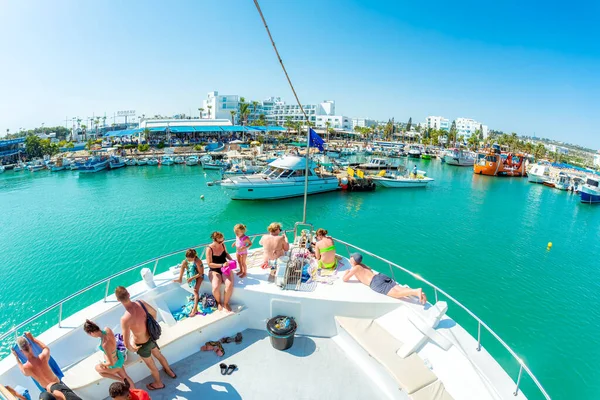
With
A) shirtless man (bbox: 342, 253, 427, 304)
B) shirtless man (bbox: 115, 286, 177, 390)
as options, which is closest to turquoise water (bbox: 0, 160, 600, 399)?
shirtless man (bbox: 342, 253, 427, 304)

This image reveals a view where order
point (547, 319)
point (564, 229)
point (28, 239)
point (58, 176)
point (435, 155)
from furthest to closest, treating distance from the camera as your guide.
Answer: point (435, 155), point (58, 176), point (564, 229), point (28, 239), point (547, 319)

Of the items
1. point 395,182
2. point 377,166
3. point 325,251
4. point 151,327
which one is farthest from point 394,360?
point 377,166

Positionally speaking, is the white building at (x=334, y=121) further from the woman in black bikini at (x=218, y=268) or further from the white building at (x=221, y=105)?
the woman in black bikini at (x=218, y=268)

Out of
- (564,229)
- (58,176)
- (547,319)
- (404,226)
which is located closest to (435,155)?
(564,229)

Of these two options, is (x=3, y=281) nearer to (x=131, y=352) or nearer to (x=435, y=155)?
(x=131, y=352)

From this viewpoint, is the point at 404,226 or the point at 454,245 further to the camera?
the point at 404,226

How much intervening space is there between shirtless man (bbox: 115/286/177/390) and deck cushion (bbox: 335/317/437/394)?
3205 millimetres

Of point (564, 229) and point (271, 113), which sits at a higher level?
point (271, 113)

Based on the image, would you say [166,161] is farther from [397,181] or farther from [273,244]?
[273,244]

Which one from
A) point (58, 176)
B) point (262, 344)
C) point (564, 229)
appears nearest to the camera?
point (262, 344)

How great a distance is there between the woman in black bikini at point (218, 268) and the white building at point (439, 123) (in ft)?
581

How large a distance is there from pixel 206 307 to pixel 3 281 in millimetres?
13677

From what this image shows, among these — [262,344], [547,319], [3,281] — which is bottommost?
[3,281]

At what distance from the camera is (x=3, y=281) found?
13.2m
